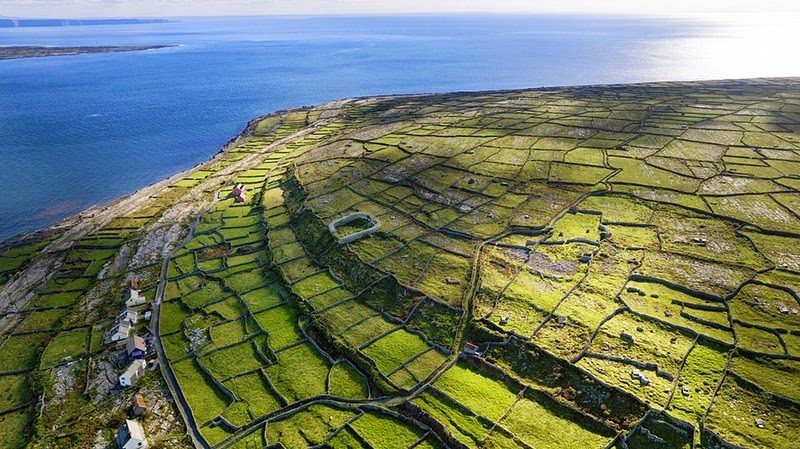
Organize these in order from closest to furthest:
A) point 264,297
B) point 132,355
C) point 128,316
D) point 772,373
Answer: point 772,373, point 132,355, point 128,316, point 264,297

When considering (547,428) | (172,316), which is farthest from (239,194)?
(547,428)

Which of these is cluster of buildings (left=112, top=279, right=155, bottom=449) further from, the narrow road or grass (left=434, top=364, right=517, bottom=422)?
grass (left=434, top=364, right=517, bottom=422)

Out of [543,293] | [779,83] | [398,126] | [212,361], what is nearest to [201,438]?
[212,361]

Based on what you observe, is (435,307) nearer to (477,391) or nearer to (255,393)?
(477,391)

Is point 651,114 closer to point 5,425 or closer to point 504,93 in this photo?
Answer: point 504,93

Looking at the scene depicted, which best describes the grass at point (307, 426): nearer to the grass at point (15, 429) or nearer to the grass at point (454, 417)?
the grass at point (454, 417)

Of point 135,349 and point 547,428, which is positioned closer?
point 547,428

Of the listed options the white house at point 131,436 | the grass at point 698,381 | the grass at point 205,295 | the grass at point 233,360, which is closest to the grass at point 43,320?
the grass at point 205,295
